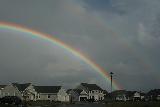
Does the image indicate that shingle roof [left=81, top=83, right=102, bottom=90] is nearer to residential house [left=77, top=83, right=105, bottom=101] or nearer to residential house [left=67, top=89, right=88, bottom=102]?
residential house [left=77, top=83, right=105, bottom=101]

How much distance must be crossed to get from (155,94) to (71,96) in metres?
51.7

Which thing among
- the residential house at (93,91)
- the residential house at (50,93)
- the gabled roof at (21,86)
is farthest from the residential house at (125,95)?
the gabled roof at (21,86)

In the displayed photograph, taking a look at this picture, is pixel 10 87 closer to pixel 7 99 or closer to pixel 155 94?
pixel 7 99

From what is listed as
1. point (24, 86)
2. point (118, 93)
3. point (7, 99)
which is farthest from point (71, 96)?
point (7, 99)

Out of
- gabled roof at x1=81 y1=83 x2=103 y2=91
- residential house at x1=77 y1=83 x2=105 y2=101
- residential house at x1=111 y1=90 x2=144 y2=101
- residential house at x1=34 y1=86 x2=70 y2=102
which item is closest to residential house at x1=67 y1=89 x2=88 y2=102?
residential house at x1=77 y1=83 x2=105 y2=101

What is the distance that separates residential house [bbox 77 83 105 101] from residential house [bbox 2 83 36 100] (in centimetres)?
3440

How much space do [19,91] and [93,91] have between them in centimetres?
4415

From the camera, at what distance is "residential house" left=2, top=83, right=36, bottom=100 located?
116m

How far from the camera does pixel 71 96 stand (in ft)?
469

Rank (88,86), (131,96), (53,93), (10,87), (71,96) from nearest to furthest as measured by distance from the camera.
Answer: (10,87), (53,93), (71,96), (88,86), (131,96)

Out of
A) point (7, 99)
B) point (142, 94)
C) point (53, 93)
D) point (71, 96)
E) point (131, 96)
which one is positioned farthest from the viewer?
point (142, 94)

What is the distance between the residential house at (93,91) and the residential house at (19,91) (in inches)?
1354

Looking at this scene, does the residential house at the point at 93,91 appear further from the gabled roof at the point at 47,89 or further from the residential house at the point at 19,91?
the residential house at the point at 19,91

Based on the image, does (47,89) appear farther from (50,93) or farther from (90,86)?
(90,86)
